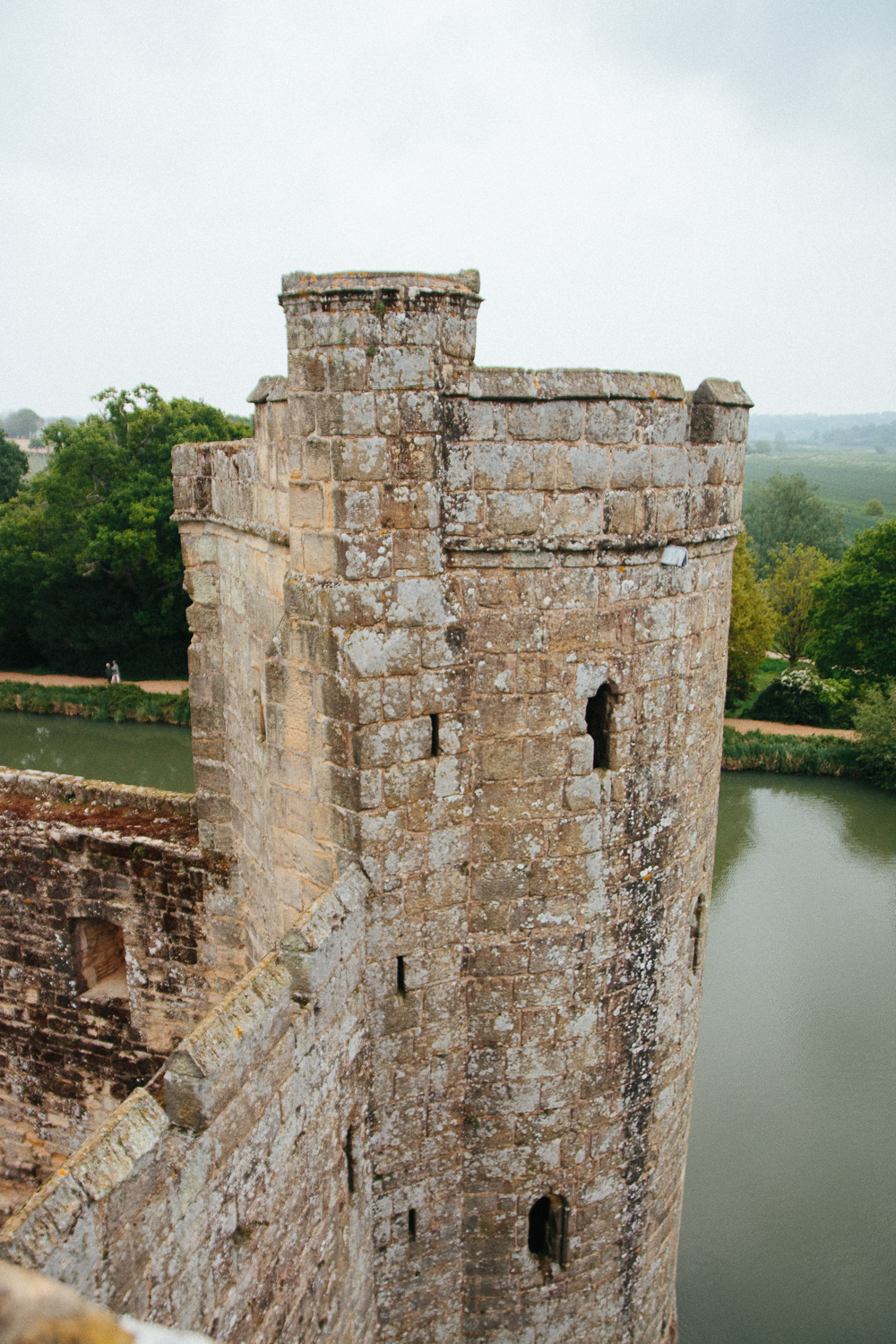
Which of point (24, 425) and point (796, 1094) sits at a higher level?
point (24, 425)

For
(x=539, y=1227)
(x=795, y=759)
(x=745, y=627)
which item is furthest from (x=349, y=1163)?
(x=745, y=627)

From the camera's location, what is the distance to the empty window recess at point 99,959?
630cm

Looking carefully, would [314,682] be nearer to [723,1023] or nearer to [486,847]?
[486,847]

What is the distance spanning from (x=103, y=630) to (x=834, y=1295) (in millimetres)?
24063

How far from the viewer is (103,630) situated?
27.4m

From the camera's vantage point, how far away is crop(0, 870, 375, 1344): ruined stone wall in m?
2.81

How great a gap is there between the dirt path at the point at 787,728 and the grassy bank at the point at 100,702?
1337 cm

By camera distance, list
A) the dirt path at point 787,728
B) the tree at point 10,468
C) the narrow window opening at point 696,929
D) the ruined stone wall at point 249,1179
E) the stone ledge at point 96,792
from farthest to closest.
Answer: the tree at point 10,468, the dirt path at point 787,728, the stone ledge at point 96,792, the narrow window opening at point 696,929, the ruined stone wall at point 249,1179

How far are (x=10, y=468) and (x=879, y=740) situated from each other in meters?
35.5

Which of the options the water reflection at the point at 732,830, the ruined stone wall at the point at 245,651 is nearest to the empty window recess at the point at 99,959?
the ruined stone wall at the point at 245,651

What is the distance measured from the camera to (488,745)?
4.28 m

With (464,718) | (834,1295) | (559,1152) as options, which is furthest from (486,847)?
(834,1295)

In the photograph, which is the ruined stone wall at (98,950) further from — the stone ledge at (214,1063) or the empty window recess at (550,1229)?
the empty window recess at (550,1229)

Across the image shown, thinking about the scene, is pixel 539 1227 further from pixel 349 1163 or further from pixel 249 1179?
pixel 249 1179
